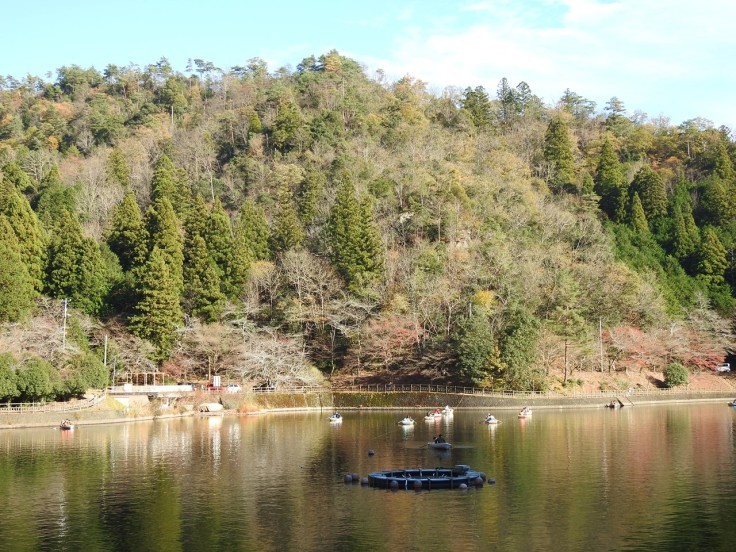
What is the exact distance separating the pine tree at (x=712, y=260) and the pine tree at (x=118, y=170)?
68.1m

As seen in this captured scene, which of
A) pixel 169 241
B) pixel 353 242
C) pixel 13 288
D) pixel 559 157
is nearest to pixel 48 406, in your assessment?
pixel 13 288

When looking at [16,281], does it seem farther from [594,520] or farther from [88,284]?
[594,520]

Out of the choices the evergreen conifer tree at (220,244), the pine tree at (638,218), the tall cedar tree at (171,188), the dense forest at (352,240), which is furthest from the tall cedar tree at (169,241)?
the pine tree at (638,218)

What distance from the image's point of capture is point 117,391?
2638 inches

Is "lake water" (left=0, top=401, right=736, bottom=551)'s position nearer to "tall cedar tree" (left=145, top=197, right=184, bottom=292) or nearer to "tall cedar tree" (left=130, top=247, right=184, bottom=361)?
"tall cedar tree" (left=130, top=247, right=184, bottom=361)

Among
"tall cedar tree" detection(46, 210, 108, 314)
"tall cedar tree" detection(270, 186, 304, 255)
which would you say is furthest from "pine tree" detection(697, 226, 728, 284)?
"tall cedar tree" detection(46, 210, 108, 314)

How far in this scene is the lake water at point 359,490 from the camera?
2722cm

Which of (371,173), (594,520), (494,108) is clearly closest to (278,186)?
(371,173)

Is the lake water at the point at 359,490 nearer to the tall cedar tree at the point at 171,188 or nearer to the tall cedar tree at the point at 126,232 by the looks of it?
the tall cedar tree at the point at 126,232

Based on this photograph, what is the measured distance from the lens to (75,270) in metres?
75.1

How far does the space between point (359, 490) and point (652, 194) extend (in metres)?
83.6

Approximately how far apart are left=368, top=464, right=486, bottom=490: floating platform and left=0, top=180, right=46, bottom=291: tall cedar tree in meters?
47.6

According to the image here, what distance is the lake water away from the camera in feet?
89.3

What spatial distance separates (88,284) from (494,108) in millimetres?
82796
